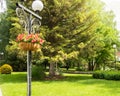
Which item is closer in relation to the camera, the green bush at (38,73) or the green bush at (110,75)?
the green bush at (110,75)

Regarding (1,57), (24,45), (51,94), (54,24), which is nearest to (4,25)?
(1,57)

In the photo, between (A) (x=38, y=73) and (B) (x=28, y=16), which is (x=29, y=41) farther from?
(A) (x=38, y=73)

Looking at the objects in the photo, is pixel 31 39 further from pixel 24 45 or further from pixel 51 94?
pixel 51 94

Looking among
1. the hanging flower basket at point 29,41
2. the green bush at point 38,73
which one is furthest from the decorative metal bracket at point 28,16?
the green bush at point 38,73

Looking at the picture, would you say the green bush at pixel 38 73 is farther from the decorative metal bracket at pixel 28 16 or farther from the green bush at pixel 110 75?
the decorative metal bracket at pixel 28 16

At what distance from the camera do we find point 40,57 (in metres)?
24.8

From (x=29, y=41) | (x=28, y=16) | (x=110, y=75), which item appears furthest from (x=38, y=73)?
(x=29, y=41)

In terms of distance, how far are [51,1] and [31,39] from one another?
52.1 ft

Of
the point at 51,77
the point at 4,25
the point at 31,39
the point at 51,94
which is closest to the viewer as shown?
the point at 31,39

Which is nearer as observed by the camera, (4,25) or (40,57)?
(40,57)

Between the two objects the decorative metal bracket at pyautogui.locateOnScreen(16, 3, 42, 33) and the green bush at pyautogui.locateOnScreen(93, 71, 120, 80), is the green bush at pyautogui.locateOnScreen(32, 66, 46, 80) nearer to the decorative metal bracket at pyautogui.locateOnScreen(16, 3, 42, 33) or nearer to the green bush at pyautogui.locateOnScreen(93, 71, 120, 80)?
the green bush at pyautogui.locateOnScreen(93, 71, 120, 80)

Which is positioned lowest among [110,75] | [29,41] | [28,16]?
[110,75]

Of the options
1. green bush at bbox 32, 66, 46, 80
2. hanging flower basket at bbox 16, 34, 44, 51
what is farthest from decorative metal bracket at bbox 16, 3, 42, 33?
green bush at bbox 32, 66, 46, 80

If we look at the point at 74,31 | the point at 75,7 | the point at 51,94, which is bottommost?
the point at 51,94
